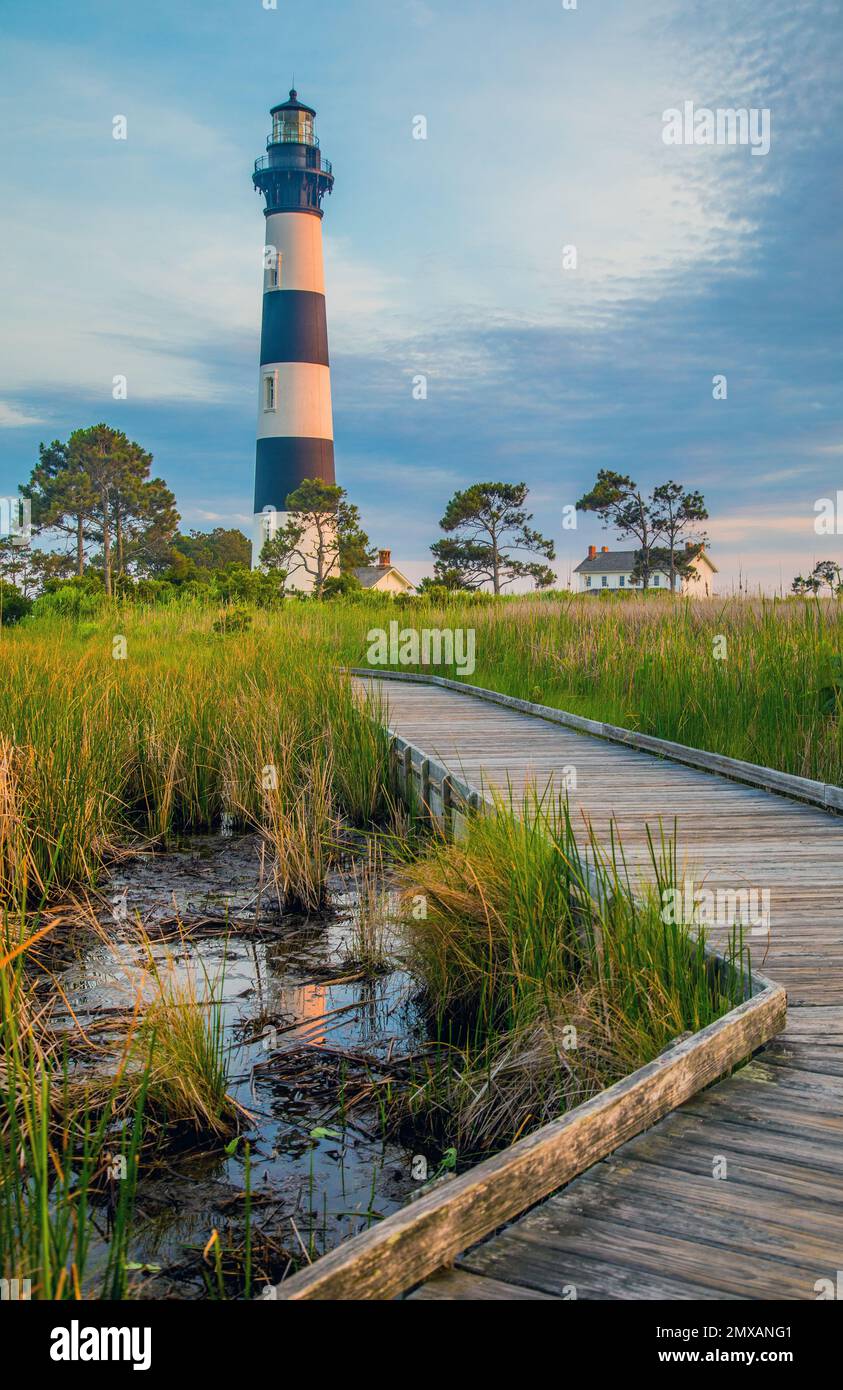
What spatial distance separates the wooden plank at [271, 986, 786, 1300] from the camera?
5.83ft

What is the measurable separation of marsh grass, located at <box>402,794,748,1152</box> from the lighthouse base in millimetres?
29350

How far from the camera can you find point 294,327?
3356 centimetres

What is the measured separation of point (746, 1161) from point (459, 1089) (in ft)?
4.36

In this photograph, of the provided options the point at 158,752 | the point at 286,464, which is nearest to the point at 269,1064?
the point at 158,752

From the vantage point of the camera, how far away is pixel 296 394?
3362 cm

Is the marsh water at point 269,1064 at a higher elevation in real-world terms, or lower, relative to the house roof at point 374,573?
Answer: lower

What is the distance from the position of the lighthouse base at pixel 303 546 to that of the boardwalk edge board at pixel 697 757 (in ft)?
74.8

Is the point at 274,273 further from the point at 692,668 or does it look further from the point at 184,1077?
the point at 184,1077

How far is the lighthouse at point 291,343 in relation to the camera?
33.6 m

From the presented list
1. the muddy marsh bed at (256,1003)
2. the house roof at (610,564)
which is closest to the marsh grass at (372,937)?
the muddy marsh bed at (256,1003)

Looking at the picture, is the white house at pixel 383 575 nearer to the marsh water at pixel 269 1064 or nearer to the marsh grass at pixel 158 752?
the marsh grass at pixel 158 752
